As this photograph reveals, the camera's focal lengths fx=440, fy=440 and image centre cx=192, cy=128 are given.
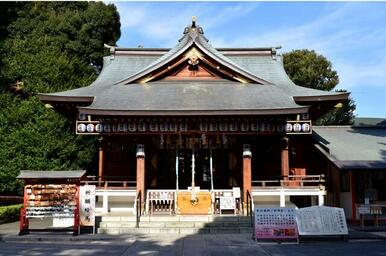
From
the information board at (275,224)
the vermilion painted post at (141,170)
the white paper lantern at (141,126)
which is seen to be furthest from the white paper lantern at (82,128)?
the information board at (275,224)

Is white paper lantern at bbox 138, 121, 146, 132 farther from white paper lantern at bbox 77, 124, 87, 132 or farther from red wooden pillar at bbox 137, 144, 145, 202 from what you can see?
white paper lantern at bbox 77, 124, 87, 132

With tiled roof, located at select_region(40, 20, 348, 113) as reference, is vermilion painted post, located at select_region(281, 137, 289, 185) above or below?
below

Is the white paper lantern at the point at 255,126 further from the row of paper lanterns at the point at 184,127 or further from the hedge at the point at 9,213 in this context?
Result: the hedge at the point at 9,213

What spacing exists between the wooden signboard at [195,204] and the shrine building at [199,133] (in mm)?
43

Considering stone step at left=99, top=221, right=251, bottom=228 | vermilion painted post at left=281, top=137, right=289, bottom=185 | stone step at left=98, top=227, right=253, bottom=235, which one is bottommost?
stone step at left=98, top=227, right=253, bottom=235

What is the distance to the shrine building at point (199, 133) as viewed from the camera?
63.1 feet

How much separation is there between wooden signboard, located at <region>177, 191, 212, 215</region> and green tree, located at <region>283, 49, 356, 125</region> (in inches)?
1118

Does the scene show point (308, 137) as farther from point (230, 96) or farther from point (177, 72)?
point (177, 72)

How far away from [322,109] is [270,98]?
11.2 ft

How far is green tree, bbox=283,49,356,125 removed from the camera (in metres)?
44.4

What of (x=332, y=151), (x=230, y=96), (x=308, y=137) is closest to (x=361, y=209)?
(x=332, y=151)

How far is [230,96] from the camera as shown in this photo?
69.2 feet

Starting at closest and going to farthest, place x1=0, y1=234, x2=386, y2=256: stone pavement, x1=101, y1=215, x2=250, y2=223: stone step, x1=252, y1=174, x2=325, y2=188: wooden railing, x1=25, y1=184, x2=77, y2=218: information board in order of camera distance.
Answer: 1. x1=0, y1=234, x2=386, y2=256: stone pavement
2. x1=25, y1=184, x2=77, y2=218: information board
3. x1=101, y1=215, x2=250, y2=223: stone step
4. x1=252, y1=174, x2=325, y2=188: wooden railing

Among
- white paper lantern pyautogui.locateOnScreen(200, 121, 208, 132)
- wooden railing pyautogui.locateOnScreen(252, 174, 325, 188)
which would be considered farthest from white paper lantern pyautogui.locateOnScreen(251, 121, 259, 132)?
wooden railing pyautogui.locateOnScreen(252, 174, 325, 188)
